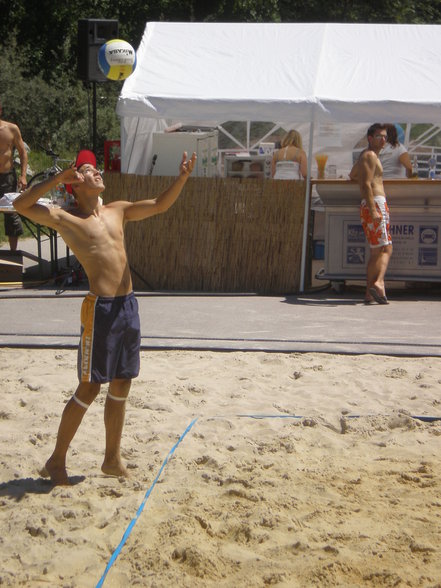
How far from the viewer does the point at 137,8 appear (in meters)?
28.7

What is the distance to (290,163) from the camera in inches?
455

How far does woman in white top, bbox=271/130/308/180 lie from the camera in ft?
Answer: 37.9

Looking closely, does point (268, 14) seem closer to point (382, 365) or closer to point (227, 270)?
point (227, 270)

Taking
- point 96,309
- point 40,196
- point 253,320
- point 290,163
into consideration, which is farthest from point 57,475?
point 290,163

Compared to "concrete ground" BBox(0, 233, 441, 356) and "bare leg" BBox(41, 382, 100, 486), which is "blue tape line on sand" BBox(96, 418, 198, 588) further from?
"concrete ground" BBox(0, 233, 441, 356)

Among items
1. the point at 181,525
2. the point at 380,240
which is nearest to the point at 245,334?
the point at 380,240

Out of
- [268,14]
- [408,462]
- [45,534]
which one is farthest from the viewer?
[268,14]

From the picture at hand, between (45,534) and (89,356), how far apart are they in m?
0.92

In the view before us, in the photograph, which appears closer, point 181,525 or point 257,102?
point 181,525

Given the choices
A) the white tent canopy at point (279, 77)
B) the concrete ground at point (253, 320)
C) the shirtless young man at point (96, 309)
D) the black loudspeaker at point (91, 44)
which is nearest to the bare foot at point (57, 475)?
the shirtless young man at point (96, 309)

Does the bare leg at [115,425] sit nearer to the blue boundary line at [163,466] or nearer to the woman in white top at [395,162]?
the blue boundary line at [163,466]

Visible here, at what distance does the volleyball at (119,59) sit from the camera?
36.3 feet

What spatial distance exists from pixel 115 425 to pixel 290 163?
7.27 m

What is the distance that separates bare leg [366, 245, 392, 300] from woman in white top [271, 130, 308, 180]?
190 centimetres
